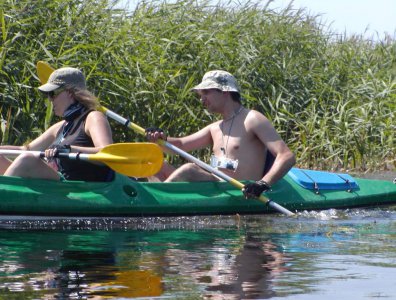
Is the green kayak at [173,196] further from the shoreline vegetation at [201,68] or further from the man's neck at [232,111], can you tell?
the shoreline vegetation at [201,68]

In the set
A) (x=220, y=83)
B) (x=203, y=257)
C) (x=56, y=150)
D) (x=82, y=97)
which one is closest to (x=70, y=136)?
(x=82, y=97)

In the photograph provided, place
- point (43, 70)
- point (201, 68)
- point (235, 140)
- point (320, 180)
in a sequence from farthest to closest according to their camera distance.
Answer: point (201, 68) < point (43, 70) < point (320, 180) < point (235, 140)

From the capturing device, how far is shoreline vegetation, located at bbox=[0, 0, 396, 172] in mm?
9914

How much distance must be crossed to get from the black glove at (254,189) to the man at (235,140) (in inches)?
5.3

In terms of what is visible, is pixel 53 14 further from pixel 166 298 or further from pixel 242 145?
pixel 166 298

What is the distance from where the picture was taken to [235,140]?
8094 mm

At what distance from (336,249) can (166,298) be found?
1.92 metres

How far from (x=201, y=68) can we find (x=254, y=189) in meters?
3.63

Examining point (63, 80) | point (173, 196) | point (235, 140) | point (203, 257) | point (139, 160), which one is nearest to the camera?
point (203, 257)

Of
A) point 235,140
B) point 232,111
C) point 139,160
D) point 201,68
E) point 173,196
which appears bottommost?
point 173,196

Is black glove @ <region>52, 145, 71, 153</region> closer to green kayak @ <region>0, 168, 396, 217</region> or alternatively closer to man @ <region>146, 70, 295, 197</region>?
green kayak @ <region>0, 168, 396, 217</region>

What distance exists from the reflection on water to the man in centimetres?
35

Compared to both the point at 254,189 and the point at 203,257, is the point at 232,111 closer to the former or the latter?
the point at 254,189

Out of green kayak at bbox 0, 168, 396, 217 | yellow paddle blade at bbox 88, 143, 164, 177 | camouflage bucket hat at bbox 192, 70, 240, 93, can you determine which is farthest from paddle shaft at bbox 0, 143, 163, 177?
camouflage bucket hat at bbox 192, 70, 240, 93
